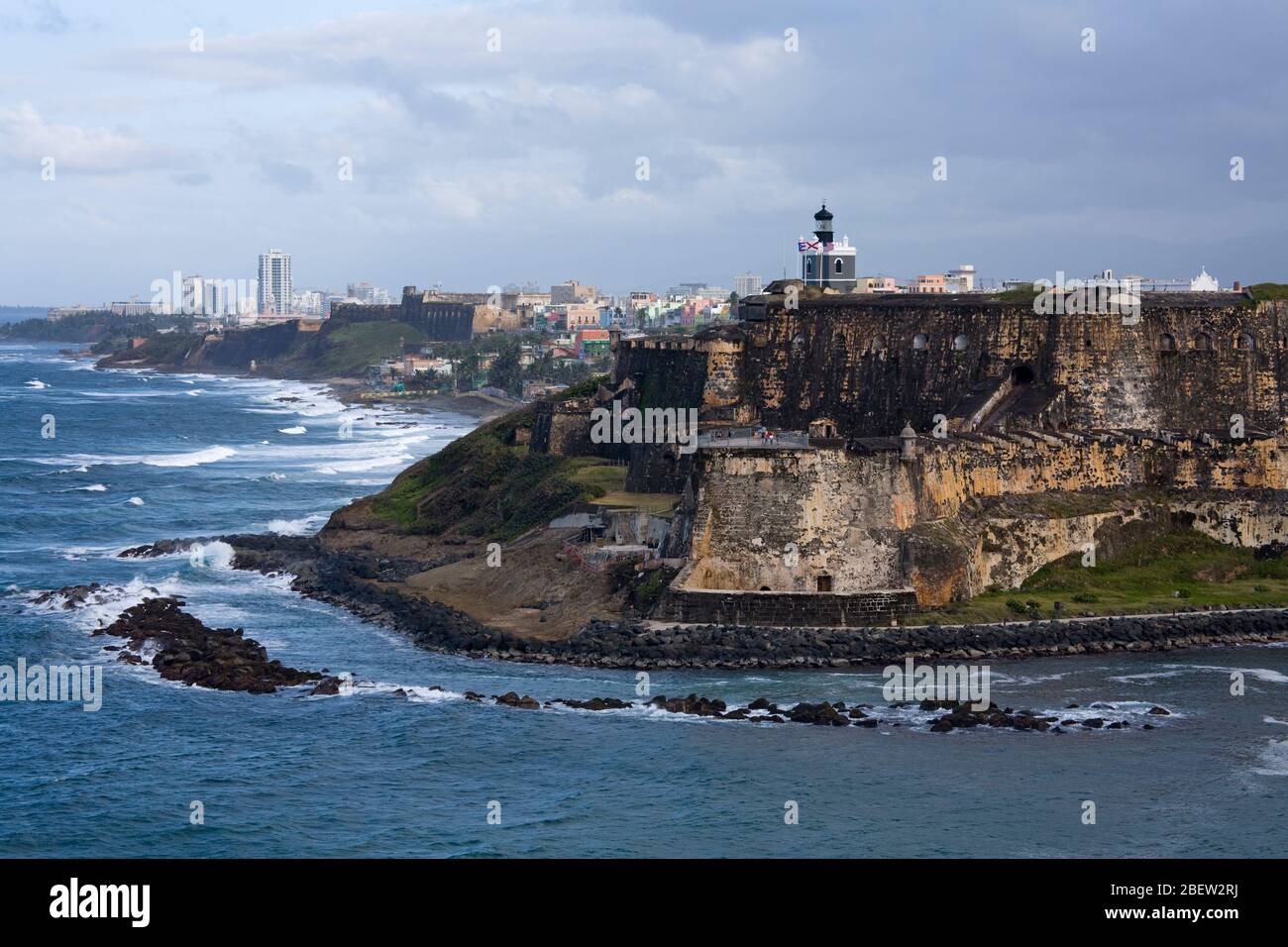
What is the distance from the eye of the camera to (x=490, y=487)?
71.1 meters

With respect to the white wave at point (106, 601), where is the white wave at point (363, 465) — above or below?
above

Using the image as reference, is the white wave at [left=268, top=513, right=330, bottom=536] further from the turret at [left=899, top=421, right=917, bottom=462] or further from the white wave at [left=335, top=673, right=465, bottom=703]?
the turret at [left=899, top=421, right=917, bottom=462]

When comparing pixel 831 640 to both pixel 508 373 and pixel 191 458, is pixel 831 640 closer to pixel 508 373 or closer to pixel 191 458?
pixel 191 458

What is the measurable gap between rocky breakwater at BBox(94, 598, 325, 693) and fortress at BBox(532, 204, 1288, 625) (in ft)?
35.2

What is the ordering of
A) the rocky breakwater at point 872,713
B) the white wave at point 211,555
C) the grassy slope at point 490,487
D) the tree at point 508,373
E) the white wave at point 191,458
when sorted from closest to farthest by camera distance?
the rocky breakwater at point 872,713
the grassy slope at point 490,487
the white wave at point 211,555
the white wave at point 191,458
the tree at point 508,373

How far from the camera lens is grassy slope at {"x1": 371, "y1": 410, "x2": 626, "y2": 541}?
64.5 m

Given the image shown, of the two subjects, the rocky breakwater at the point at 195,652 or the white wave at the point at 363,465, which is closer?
the rocky breakwater at the point at 195,652

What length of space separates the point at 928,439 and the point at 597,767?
63.3 feet

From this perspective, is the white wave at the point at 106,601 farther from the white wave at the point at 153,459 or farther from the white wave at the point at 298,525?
the white wave at the point at 153,459

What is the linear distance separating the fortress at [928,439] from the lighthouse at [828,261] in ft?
0.29

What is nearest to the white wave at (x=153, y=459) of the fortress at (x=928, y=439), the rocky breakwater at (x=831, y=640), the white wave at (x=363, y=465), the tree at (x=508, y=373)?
the white wave at (x=363, y=465)

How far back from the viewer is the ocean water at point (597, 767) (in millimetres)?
33812

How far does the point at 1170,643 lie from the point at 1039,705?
7769mm

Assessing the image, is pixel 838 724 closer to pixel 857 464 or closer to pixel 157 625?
pixel 857 464
